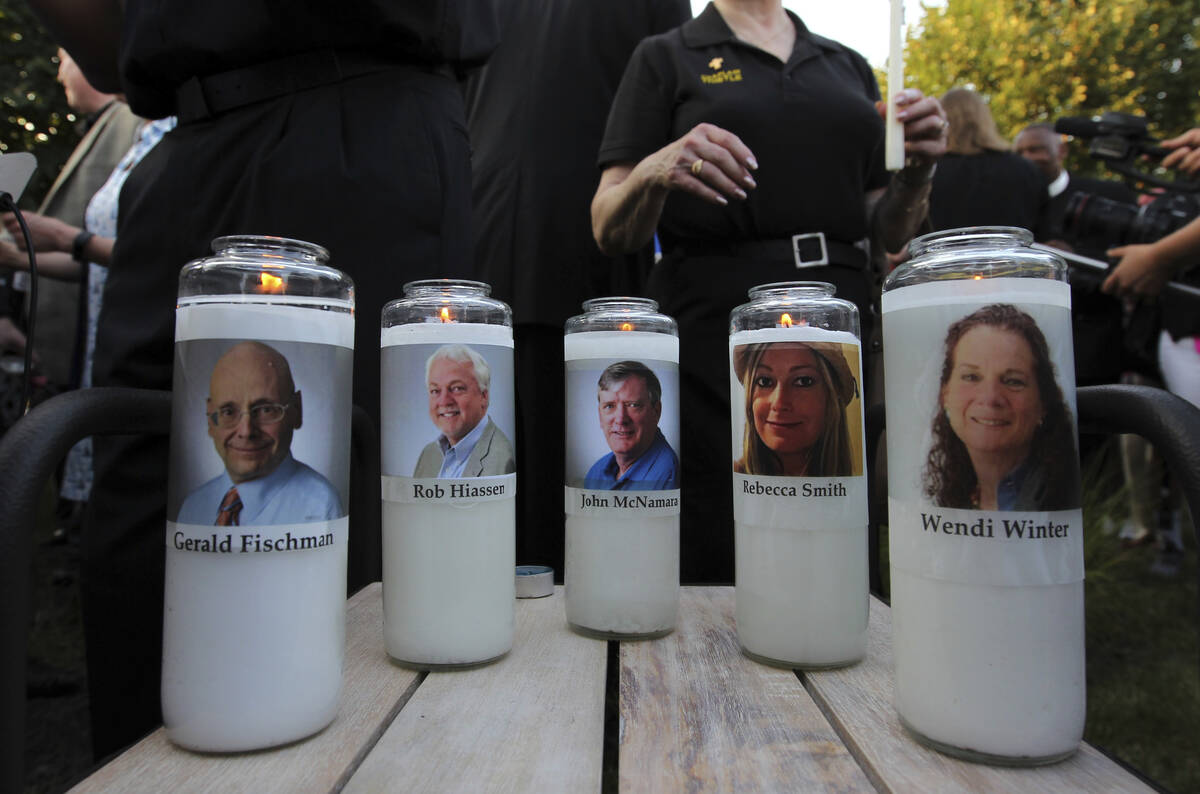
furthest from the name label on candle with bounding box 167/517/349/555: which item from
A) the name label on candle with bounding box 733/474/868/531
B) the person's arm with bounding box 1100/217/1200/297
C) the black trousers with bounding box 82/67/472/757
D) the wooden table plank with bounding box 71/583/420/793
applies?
the person's arm with bounding box 1100/217/1200/297

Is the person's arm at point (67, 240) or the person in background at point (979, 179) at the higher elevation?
the person in background at point (979, 179)

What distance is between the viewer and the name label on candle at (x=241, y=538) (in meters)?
0.53

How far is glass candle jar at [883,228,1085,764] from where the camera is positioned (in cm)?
50

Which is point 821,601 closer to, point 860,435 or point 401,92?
point 860,435

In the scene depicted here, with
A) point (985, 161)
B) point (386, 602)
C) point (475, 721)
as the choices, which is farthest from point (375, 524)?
point (985, 161)

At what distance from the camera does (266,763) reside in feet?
1.70

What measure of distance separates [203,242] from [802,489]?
807mm

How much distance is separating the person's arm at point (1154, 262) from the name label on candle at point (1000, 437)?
1890mm

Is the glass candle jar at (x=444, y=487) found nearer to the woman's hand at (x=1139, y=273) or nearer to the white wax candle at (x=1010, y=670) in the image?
the white wax candle at (x=1010, y=670)

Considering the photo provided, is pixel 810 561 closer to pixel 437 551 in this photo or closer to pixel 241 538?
pixel 437 551

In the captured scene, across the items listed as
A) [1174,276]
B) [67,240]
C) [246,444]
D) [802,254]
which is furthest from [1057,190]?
[246,444]

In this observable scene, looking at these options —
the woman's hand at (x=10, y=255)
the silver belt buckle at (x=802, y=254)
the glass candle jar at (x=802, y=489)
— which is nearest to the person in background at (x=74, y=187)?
the woman's hand at (x=10, y=255)

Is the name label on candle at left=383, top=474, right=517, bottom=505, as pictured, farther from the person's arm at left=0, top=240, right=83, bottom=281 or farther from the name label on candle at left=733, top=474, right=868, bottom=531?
the person's arm at left=0, top=240, right=83, bottom=281

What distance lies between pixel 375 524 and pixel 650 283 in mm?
869
